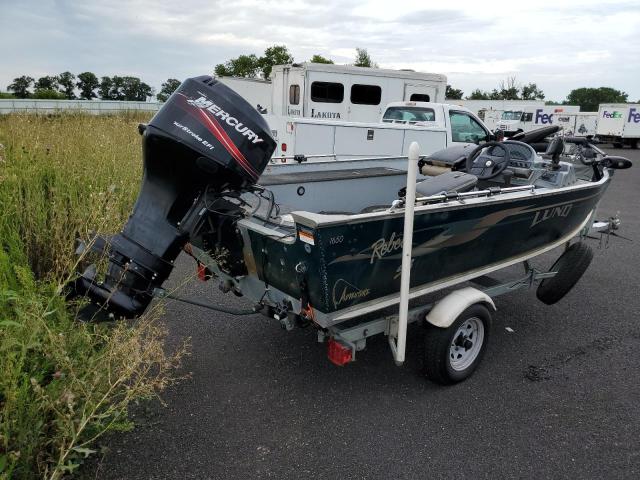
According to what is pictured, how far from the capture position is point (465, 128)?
959 centimetres

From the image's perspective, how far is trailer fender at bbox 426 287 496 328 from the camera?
312 cm

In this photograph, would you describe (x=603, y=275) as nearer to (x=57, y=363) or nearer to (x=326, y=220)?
(x=326, y=220)

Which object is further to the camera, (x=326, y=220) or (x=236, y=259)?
(x=236, y=259)

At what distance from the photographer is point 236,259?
3.17 m

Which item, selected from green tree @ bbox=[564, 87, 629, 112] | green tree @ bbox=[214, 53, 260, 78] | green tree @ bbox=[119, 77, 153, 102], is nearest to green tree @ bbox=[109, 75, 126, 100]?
green tree @ bbox=[119, 77, 153, 102]

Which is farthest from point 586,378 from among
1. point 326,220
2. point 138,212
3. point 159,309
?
point 138,212

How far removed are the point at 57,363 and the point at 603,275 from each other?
18.6 feet

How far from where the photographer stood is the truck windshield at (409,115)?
9.47 meters

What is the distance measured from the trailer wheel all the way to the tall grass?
5.36ft

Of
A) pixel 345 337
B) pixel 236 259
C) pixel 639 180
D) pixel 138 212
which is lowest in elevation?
pixel 639 180

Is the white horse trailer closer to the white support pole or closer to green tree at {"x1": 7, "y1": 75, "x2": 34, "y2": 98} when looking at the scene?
the white support pole

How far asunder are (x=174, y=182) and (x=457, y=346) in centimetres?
223

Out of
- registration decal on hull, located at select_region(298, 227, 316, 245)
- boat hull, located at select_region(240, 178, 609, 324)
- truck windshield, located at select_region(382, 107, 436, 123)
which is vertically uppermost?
truck windshield, located at select_region(382, 107, 436, 123)

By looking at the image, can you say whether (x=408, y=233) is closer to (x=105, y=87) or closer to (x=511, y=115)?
(x=511, y=115)
